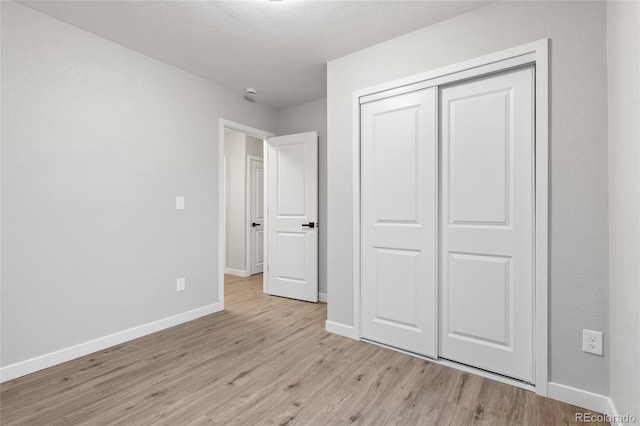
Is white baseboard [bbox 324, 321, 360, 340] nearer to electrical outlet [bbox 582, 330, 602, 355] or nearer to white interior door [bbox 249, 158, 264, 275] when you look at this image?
electrical outlet [bbox 582, 330, 602, 355]

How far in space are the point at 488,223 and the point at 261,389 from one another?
1.78m

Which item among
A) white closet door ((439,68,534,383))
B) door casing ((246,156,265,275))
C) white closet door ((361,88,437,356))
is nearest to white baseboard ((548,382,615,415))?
white closet door ((439,68,534,383))

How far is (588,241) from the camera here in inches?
68.5

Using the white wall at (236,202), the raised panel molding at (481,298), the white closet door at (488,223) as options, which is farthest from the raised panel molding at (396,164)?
the white wall at (236,202)

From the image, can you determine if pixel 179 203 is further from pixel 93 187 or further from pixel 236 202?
pixel 236 202

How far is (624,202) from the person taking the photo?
144 cm

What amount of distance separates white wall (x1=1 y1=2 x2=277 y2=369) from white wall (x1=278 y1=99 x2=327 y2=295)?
3.77 feet

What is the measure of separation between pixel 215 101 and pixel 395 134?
2045 millimetres

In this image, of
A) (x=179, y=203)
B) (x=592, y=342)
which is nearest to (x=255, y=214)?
(x=179, y=203)

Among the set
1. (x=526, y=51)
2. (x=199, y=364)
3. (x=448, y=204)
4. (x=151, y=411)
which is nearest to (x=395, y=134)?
(x=448, y=204)

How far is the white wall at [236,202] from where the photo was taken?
536 cm

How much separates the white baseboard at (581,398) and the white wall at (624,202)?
0.09 metres

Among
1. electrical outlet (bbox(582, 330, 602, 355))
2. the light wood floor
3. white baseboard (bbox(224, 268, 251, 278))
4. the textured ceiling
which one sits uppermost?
the textured ceiling

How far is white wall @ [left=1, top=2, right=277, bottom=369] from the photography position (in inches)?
82.6
